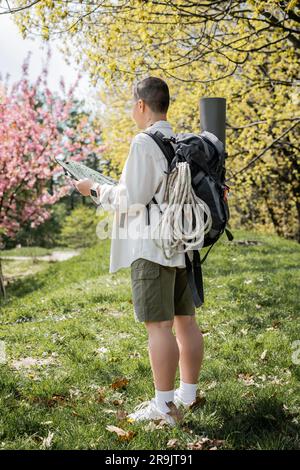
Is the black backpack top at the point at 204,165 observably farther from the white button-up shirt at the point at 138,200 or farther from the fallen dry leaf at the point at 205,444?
the fallen dry leaf at the point at 205,444

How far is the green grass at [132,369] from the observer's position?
3045 millimetres

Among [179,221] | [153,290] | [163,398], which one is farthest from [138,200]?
[163,398]

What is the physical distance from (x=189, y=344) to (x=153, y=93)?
144 centimetres

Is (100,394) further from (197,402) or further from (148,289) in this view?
(148,289)

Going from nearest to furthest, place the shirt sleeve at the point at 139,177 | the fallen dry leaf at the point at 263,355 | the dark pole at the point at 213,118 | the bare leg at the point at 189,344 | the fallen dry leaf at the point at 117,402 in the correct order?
the shirt sleeve at the point at 139,177 < the bare leg at the point at 189,344 < the dark pole at the point at 213,118 < the fallen dry leaf at the point at 117,402 < the fallen dry leaf at the point at 263,355

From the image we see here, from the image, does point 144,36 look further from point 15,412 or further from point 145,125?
point 15,412

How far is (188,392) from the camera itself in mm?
3342

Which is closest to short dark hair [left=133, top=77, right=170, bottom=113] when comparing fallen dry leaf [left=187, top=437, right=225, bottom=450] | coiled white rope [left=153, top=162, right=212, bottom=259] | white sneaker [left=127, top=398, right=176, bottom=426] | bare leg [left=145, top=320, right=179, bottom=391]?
coiled white rope [left=153, top=162, right=212, bottom=259]

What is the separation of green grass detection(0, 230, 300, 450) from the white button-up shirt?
0.96 m

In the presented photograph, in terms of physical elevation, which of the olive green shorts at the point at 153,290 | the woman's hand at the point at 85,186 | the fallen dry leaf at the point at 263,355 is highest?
the woman's hand at the point at 85,186

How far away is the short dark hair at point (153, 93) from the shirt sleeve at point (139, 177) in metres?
0.27

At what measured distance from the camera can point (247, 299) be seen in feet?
21.7

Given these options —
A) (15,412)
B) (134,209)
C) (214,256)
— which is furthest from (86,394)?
(214,256)

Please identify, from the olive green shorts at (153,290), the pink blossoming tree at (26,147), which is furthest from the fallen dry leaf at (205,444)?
the pink blossoming tree at (26,147)
